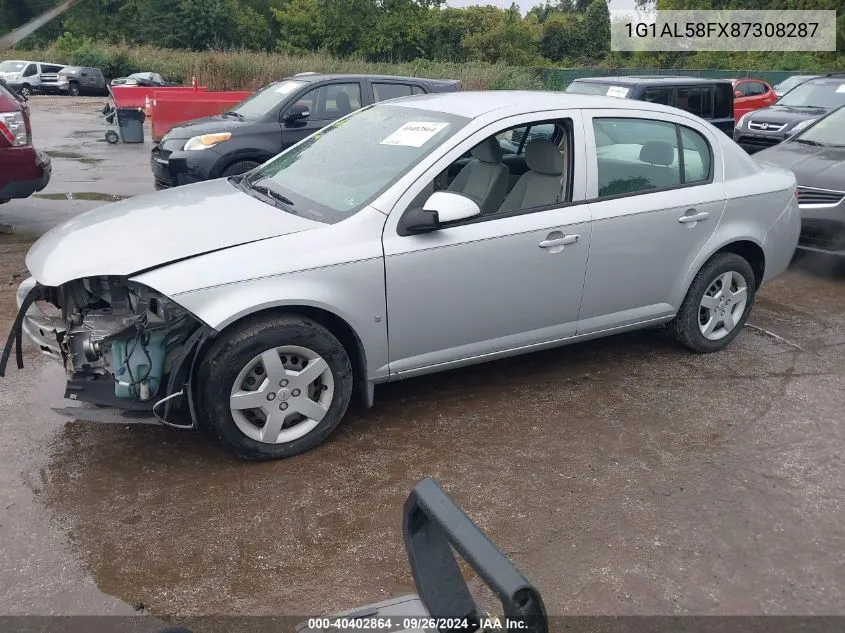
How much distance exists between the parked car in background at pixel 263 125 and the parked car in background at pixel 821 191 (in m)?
4.66

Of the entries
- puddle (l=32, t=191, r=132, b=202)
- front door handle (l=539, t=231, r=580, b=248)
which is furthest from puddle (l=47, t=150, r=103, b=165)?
front door handle (l=539, t=231, r=580, b=248)

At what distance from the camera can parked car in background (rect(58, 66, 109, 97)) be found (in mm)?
32750

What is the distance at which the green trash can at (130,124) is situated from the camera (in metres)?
16.3

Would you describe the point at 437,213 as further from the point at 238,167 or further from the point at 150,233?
the point at 238,167

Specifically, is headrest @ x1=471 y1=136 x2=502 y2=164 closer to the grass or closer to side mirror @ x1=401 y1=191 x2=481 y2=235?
side mirror @ x1=401 y1=191 x2=481 y2=235

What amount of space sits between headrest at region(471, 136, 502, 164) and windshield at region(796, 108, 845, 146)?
513 centimetres

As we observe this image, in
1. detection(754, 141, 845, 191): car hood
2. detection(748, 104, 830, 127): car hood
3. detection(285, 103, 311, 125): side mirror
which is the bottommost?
detection(754, 141, 845, 191): car hood

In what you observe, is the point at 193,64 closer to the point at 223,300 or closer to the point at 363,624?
the point at 223,300

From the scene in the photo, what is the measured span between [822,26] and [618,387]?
113 ft

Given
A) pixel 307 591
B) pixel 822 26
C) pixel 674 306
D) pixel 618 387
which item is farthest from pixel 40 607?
pixel 822 26

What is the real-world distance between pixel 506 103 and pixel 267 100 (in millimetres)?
6004

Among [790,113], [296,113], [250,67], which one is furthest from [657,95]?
[250,67]

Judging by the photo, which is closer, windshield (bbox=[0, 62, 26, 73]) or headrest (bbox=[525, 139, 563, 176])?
headrest (bbox=[525, 139, 563, 176])

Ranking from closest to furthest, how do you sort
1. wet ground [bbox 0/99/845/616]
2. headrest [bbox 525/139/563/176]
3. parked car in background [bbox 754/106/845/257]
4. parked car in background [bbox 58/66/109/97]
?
wet ground [bbox 0/99/845/616] < headrest [bbox 525/139/563/176] < parked car in background [bbox 754/106/845/257] < parked car in background [bbox 58/66/109/97]
